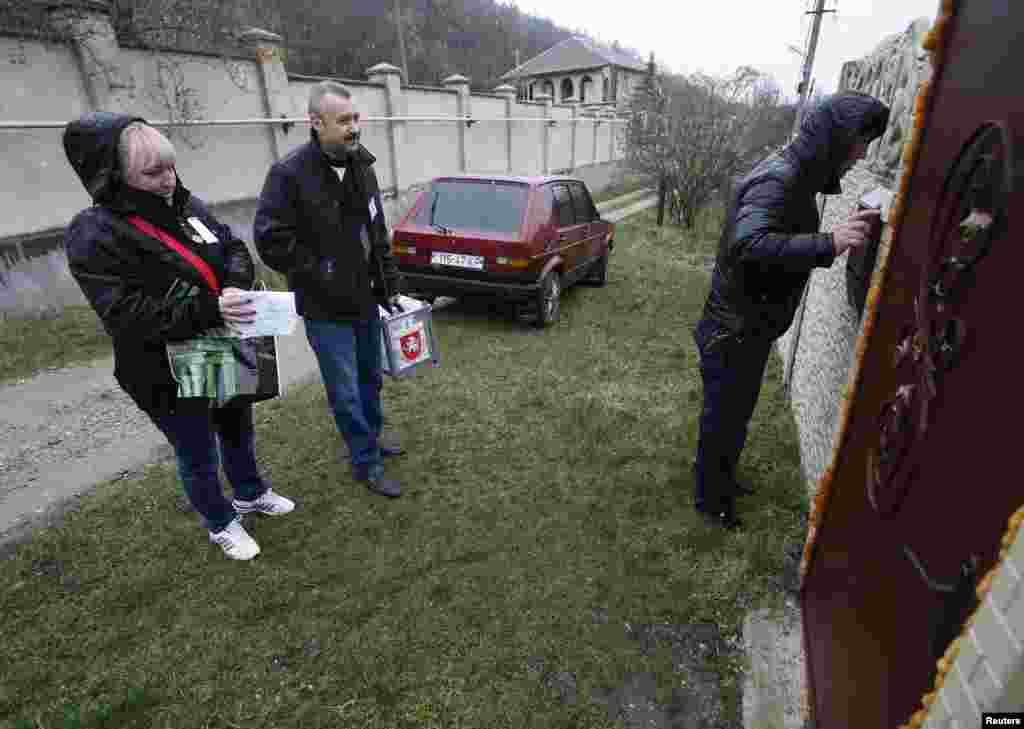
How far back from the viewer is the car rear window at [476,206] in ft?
18.0

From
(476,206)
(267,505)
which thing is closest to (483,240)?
(476,206)

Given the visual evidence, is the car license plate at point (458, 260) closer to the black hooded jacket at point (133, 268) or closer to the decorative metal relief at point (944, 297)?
the black hooded jacket at point (133, 268)

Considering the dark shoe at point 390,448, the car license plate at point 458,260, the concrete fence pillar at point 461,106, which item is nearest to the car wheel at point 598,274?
the car license plate at point 458,260

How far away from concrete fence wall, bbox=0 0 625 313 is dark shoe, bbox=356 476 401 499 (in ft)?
19.0

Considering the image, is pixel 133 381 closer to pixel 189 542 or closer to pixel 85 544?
pixel 189 542

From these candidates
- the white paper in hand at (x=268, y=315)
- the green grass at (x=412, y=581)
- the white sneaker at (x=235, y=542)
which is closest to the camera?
the green grass at (x=412, y=581)

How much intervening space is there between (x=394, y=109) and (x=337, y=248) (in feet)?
34.4

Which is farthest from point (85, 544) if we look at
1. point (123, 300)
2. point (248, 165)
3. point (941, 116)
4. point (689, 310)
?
point (248, 165)

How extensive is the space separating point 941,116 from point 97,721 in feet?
10.5

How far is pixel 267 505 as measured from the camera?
2.98 meters

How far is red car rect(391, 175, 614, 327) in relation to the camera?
5.40 m

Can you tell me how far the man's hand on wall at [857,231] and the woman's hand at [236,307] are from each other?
2193 millimetres

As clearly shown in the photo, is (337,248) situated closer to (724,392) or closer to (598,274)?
(724,392)

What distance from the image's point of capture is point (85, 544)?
280cm
